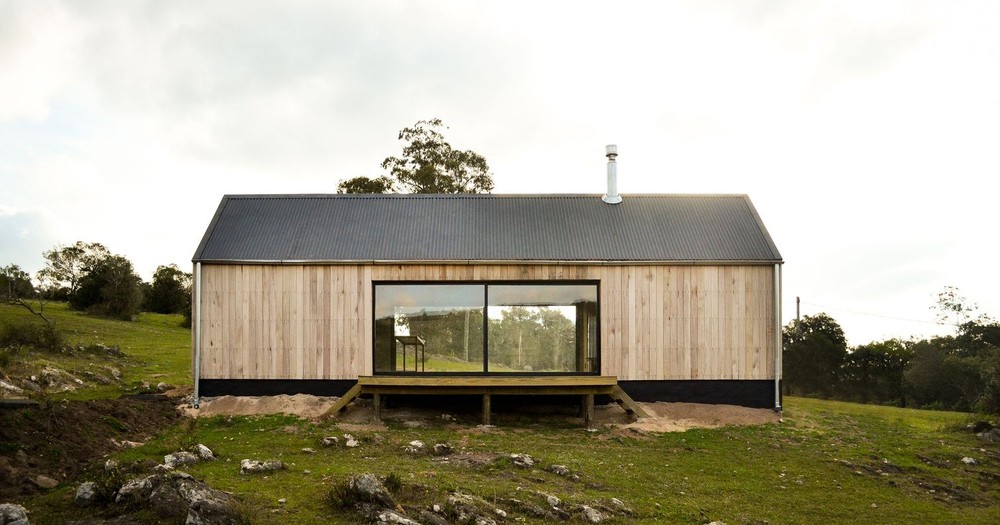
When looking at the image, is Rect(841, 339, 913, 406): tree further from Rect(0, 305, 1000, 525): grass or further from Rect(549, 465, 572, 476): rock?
Rect(549, 465, 572, 476): rock

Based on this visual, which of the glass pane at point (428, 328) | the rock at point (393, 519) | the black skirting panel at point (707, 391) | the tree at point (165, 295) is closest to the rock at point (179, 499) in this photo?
the rock at point (393, 519)

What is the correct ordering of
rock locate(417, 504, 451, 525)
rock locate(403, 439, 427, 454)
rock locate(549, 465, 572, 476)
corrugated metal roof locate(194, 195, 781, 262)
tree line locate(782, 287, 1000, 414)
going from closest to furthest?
rock locate(417, 504, 451, 525) → rock locate(549, 465, 572, 476) → rock locate(403, 439, 427, 454) → corrugated metal roof locate(194, 195, 781, 262) → tree line locate(782, 287, 1000, 414)

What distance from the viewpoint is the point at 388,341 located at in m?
15.2

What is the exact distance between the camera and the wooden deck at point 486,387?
13875 mm

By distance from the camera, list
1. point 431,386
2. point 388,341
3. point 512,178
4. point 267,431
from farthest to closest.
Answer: point 512,178, point 388,341, point 431,386, point 267,431

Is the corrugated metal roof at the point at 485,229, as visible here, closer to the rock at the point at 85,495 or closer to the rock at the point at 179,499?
the rock at the point at 85,495

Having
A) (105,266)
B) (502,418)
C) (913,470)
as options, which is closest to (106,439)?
(502,418)

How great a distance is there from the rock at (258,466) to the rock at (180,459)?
2.96 feet

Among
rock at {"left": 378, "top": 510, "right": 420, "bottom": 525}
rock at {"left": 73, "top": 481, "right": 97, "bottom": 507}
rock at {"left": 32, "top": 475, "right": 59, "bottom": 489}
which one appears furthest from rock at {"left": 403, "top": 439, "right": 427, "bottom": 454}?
rock at {"left": 32, "top": 475, "right": 59, "bottom": 489}

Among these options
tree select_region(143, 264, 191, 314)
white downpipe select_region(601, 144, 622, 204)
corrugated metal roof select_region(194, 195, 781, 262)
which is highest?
white downpipe select_region(601, 144, 622, 204)

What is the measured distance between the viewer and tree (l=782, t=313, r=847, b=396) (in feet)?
87.4

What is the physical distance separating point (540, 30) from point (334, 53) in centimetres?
555

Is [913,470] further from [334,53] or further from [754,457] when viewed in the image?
[334,53]

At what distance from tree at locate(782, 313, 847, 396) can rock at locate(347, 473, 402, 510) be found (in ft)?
77.8
